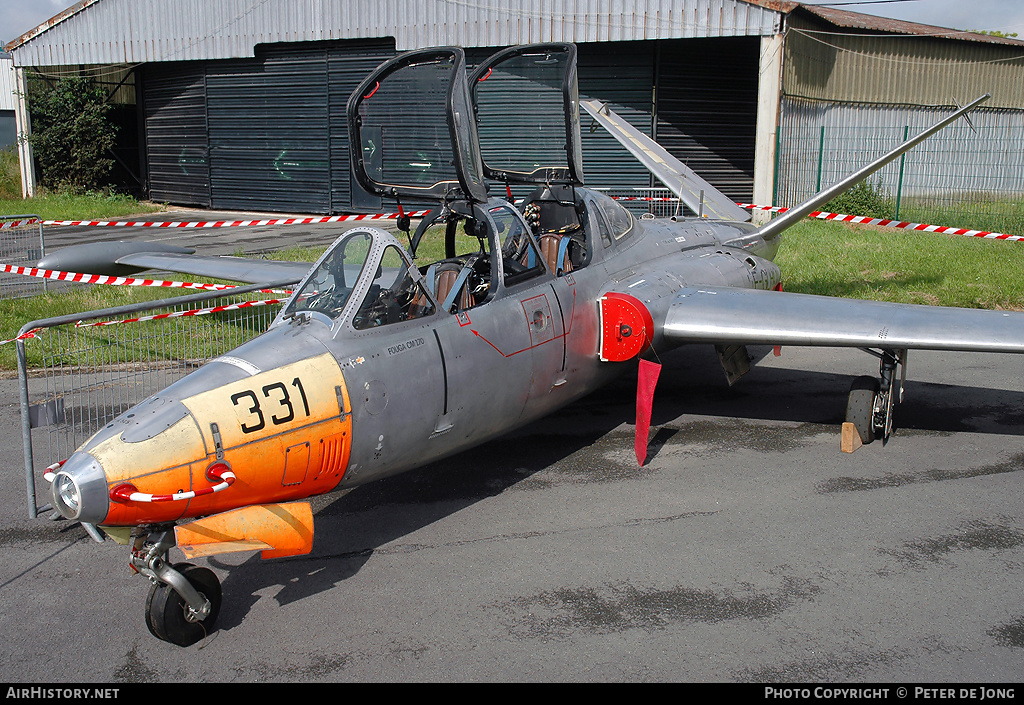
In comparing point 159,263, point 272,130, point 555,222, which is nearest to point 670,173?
point 555,222

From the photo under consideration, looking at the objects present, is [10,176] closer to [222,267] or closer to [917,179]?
[222,267]

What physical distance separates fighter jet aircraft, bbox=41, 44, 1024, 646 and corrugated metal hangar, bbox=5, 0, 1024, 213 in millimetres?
10833

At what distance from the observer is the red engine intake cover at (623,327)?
24.7 ft

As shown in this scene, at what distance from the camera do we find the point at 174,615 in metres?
4.72

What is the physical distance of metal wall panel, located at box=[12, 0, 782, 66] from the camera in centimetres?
1848

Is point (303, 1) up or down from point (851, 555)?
up

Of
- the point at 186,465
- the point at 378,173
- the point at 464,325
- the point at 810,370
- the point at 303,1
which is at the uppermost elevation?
the point at 303,1

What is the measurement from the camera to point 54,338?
11188 millimetres

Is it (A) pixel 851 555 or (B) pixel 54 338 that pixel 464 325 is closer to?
(A) pixel 851 555

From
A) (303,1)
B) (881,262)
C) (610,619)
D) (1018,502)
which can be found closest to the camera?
(610,619)

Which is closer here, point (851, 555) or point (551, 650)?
point (551, 650)

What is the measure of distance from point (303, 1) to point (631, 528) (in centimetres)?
2145

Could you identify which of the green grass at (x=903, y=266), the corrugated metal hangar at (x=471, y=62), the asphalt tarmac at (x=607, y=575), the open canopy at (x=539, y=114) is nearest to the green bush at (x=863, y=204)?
the green grass at (x=903, y=266)
